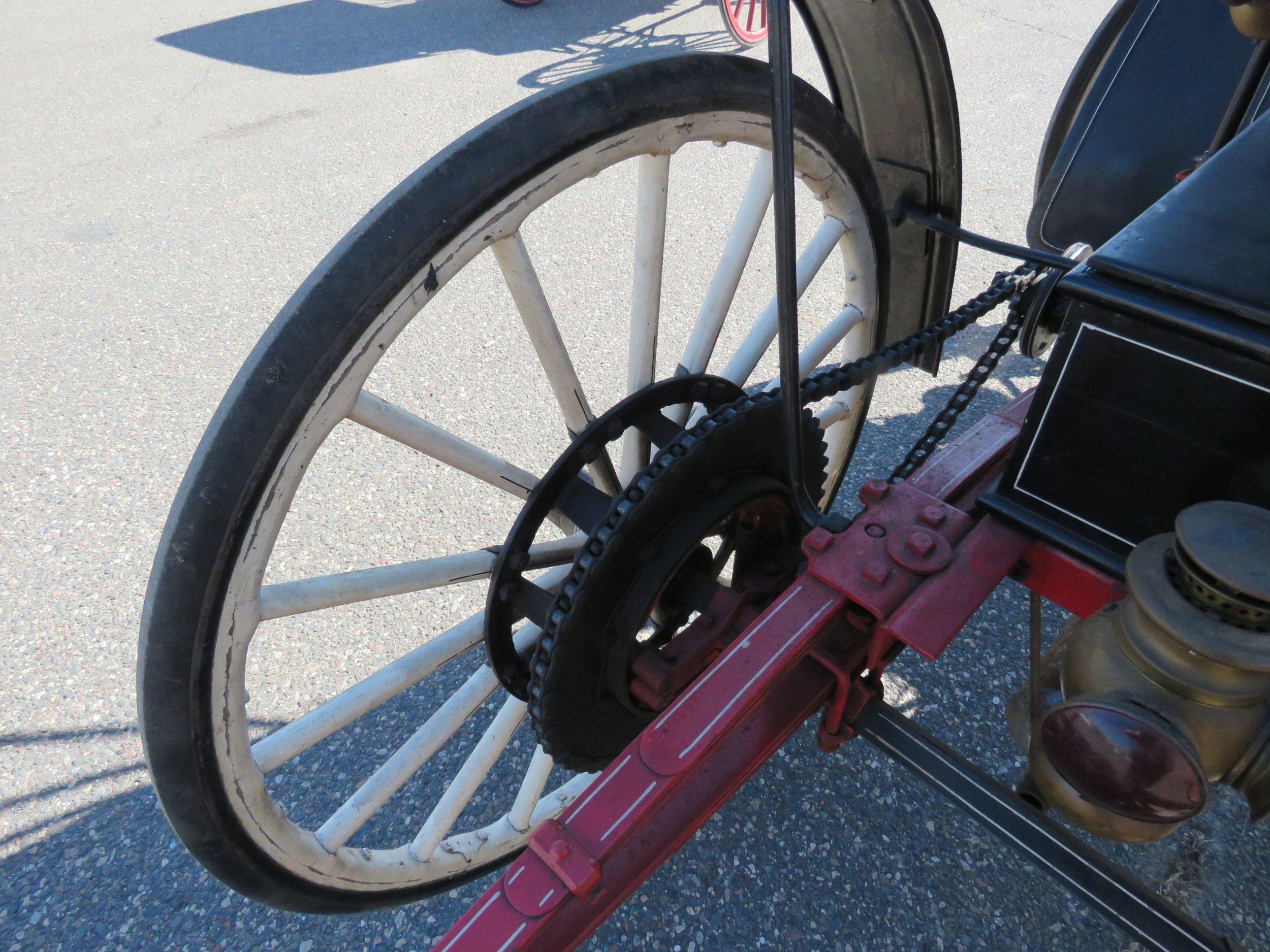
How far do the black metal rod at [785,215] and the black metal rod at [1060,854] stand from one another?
0.40 meters

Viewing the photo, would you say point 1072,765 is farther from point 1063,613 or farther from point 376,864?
point 1063,613

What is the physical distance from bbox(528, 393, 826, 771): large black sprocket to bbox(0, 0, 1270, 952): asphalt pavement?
547mm

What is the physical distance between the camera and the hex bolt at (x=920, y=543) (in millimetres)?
1001

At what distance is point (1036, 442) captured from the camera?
100 cm

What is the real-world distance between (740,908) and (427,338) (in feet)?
6.55

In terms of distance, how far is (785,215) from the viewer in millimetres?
934

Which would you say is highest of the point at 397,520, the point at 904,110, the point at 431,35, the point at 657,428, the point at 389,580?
the point at 904,110

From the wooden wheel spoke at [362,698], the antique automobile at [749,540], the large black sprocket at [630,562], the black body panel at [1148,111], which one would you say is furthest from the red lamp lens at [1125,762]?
the black body panel at [1148,111]

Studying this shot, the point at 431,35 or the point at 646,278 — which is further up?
the point at 646,278

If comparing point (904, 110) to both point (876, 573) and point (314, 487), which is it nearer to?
point (876, 573)

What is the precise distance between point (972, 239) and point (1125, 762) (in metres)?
1.08

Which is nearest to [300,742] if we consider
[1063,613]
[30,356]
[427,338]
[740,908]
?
[740,908]

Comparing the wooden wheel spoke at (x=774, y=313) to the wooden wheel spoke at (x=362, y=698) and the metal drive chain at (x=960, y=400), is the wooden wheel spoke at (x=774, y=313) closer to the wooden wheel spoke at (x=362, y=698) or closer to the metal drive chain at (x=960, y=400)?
the metal drive chain at (x=960, y=400)

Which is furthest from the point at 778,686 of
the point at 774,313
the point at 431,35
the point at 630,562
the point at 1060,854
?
the point at 431,35
